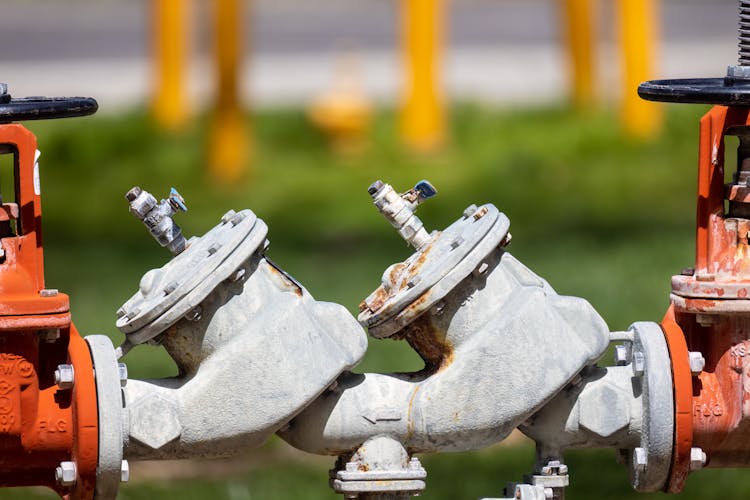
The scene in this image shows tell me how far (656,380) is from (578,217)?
4878 mm

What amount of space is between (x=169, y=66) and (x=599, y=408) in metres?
7.62

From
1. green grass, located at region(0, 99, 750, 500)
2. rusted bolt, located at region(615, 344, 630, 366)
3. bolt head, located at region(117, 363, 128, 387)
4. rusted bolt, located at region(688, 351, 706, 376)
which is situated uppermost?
bolt head, located at region(117, 363, 128, 387)

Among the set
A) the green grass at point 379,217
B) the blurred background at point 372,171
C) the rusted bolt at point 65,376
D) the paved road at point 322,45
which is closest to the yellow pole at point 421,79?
the blurred background at point 372,171

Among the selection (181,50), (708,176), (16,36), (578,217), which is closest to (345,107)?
(181,50)

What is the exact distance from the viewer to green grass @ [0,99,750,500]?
391 centimetres

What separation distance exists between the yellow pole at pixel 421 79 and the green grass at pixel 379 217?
145mm

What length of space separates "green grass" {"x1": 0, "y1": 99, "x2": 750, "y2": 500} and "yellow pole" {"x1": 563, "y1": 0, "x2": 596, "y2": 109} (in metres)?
0.19

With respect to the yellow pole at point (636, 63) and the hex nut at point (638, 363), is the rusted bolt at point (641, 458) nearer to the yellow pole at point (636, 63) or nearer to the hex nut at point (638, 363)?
the hex nut at point (638, 363)

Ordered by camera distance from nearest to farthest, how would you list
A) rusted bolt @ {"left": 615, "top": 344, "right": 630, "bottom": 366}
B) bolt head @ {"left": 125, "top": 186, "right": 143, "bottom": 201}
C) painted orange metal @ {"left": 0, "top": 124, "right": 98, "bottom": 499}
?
painted orange metal @ {"left": 0, "top": 124, "right": 98, "bottom": 499}, bolt head @ {"left": 125, "top": 186, "right": 143, "bottom": 201}, rusted bolt @ {"left": 615, "top": 344, "right": 630, "bottom": 366}

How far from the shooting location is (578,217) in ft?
22.3

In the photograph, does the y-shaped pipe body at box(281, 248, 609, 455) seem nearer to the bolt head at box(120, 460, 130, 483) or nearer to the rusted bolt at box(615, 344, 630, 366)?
the rusted bolt at box(615, 344, 630, 366)

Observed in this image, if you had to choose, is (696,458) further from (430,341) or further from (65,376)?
(65,376)

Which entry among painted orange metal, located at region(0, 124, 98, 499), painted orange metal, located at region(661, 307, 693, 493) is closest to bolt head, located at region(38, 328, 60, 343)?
painted orange metal, located at region(0, 124, 98, 499)

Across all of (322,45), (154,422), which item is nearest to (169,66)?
(322,45)
